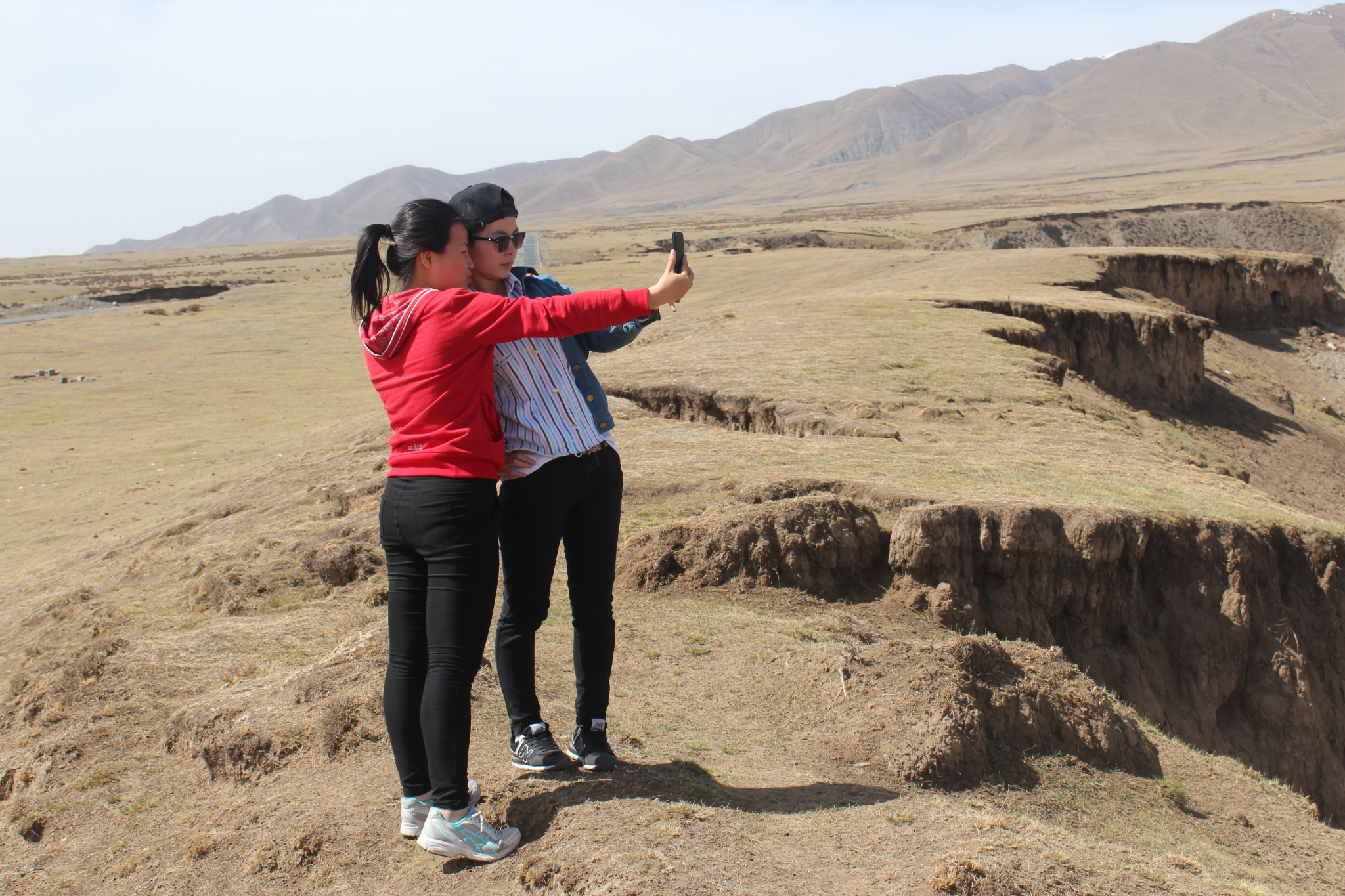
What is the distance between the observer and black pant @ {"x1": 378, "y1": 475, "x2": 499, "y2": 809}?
8.86 feet

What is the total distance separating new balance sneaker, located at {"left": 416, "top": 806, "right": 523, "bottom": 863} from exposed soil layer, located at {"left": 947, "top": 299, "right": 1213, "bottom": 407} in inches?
591

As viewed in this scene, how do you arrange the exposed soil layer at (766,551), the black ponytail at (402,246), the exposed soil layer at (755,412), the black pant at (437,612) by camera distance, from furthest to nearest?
the exposed soil layer at (755,412), the exposed soil layer at (766,551), the black ponytail at (402,246), the black pant at (437,612)

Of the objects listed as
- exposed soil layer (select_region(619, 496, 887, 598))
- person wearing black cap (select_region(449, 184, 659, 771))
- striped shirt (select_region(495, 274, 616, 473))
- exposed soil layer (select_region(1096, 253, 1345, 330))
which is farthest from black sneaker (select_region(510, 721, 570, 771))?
exposed soil layer (select_region(1096, 253, 1345, 330))

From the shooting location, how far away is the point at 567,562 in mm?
3168

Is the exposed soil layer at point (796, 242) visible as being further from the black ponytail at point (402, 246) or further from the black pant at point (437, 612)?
the black pant at point (437, 612)

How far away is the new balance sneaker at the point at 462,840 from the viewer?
278 centimetres

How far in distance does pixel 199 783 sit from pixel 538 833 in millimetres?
1650

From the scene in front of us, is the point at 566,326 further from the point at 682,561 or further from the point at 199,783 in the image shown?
the point at 682,561

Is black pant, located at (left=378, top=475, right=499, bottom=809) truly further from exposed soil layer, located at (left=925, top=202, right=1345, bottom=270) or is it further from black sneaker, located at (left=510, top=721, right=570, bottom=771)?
exposed soil layer, located at (left=925, top=202, right=1345, bottom=270)

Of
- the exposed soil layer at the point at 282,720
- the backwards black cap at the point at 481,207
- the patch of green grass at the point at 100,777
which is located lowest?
the patch of green grass at the point at 100,777

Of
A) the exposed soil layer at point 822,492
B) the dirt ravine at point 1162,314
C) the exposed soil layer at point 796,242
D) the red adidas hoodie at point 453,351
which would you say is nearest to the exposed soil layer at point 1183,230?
the exposed soil layer at point 796,242

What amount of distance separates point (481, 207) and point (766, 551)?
12.0ft

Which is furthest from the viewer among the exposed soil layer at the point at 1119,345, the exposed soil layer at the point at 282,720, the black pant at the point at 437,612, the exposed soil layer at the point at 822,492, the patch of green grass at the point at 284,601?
the exposed soil layer at the point at 1119,345

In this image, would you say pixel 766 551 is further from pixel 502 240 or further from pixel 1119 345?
pixel 1119 345
